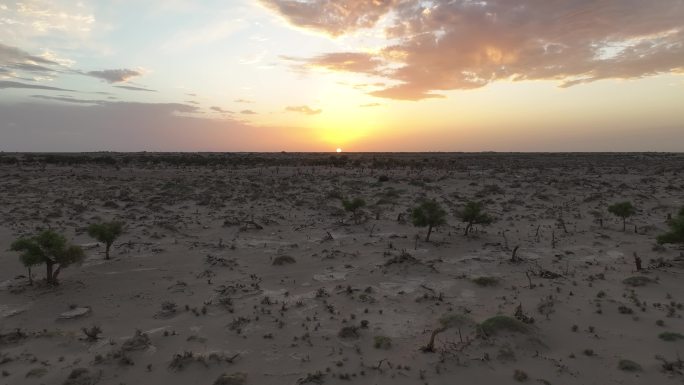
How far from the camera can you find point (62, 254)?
41.2 ft

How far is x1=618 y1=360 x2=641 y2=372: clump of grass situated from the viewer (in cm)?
808

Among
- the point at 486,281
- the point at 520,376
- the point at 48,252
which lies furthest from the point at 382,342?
the point at 48,252

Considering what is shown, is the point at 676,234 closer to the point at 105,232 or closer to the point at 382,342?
the point at 382,342

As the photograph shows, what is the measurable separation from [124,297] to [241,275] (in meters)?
3.43

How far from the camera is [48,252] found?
12523 millimetres

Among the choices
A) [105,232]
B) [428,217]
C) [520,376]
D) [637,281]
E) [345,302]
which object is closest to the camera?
[520,376]

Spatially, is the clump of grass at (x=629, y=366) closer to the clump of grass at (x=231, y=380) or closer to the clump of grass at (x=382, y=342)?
the clump of grass at (x=382, y=342)

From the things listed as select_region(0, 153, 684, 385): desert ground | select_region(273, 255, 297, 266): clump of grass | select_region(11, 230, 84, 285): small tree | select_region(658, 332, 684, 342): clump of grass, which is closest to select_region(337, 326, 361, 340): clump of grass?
select_region(0, 153, 684, 385): desert ground

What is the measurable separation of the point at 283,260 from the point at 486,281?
686cm

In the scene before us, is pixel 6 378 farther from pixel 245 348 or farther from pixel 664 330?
pixel 664 330

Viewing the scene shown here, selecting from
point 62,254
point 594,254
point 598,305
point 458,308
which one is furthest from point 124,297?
point 594,254

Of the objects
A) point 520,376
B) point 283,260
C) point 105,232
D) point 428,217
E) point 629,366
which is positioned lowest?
point 520,376

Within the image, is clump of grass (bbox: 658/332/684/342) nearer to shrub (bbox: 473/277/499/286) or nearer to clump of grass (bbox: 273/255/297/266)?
shrub (bbox: 473/277/499/286)

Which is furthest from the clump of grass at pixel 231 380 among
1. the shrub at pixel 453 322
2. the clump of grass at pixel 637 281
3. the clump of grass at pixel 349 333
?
the clump of grass at pixel 637 281
